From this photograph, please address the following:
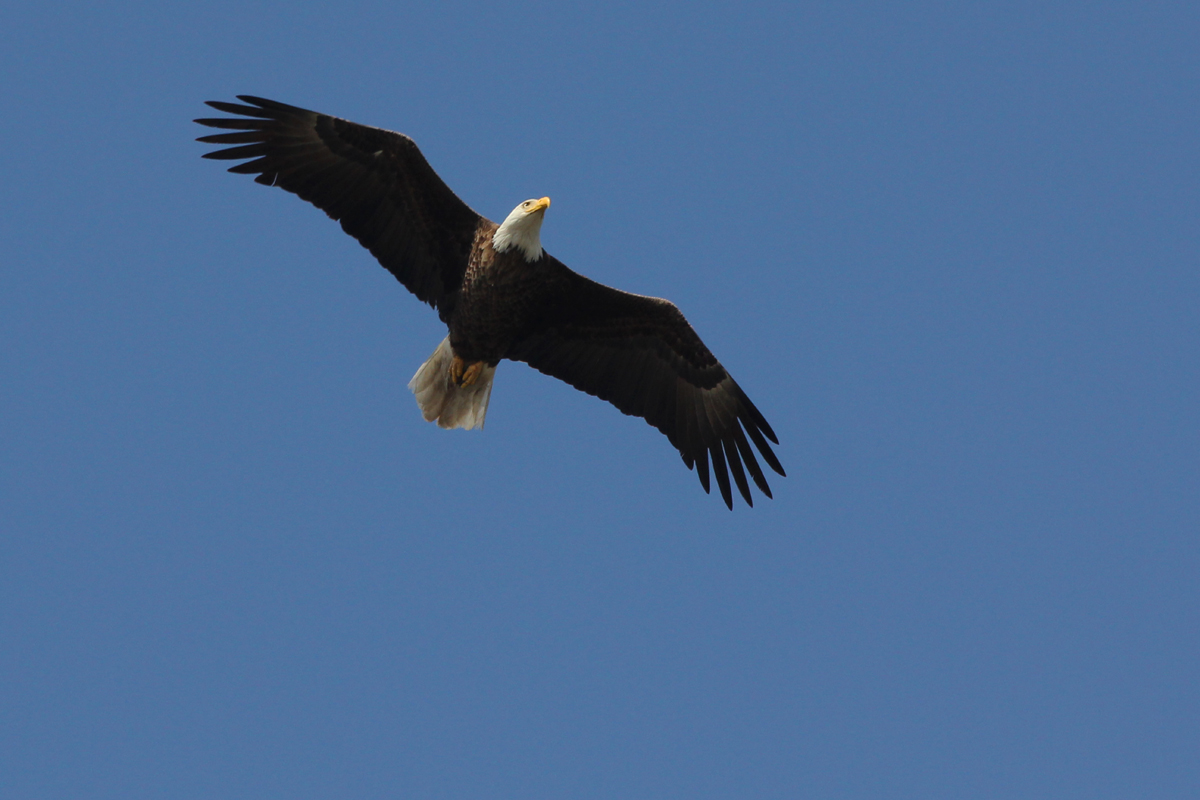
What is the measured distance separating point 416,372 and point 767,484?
10.8 ft

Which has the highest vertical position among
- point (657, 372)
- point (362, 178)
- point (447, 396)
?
point (362, 178)

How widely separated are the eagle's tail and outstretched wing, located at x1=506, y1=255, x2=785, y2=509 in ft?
2.06

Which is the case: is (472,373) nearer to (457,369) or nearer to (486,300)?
(457,369)

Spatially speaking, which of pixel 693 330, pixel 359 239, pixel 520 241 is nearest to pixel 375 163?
pixel 359 239


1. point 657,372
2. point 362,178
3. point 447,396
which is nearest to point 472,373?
point 447,396

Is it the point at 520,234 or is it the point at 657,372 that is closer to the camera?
the point at 520,234

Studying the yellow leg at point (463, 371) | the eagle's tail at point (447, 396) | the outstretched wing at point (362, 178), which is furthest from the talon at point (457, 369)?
the outstretched wing at point (362, 178)

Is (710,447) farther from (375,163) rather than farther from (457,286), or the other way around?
(375,163)

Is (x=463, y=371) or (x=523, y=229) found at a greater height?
(x=523, y=229)

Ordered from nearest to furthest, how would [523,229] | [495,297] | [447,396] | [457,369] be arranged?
[523,229] → [495,297] → [457,369] → [447,396]

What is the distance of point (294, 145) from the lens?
31.7 feet

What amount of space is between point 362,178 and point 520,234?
140 cm

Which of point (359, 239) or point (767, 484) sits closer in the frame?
point (359, 239)

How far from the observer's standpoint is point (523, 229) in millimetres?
9484
